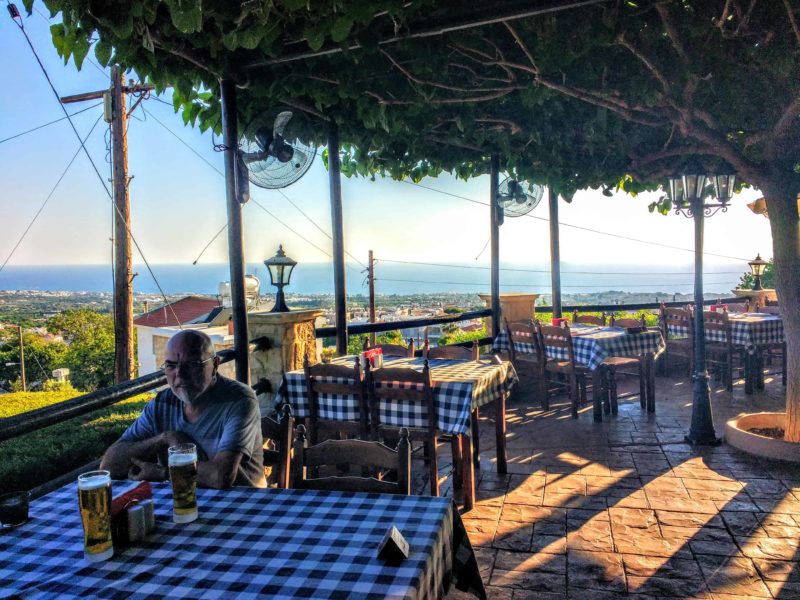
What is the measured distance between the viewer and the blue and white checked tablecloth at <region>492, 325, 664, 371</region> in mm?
5328

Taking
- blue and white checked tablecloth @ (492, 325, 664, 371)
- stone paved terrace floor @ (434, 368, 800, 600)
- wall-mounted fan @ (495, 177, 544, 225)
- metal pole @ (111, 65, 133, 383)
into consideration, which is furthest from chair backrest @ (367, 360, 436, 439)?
metal pole @ (111, 65, 133, 383)

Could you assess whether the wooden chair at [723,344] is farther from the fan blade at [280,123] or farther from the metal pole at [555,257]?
the fan blade at [280,123]

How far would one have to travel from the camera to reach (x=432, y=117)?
15.0ft

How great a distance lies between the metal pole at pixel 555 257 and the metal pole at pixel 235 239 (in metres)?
4.26

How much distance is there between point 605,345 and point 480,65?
2.89 metres

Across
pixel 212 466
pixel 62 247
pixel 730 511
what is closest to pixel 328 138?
pixel 212 466

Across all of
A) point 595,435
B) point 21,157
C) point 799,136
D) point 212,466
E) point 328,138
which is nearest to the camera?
point 212,466

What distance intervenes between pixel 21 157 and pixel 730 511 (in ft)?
308

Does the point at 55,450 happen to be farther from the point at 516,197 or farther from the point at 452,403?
the point at 516,197

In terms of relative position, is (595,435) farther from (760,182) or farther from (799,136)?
(799,136)

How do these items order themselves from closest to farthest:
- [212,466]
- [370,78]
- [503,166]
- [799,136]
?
1. [212,466]
2. [370,78]
3. [799,136]
4. [503,166]

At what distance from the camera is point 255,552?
137 centimetres

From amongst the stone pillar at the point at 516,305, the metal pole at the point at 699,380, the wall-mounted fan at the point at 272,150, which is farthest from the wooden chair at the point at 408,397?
the stone pillar at the point at 516,305

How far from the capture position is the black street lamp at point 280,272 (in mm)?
4152
